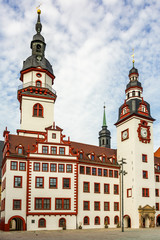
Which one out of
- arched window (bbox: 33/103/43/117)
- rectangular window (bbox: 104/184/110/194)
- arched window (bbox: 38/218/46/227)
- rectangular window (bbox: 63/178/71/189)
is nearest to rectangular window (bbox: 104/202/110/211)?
rectangular window (bbox: 104/184/110/194)

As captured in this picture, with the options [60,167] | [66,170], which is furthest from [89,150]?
[60,167]

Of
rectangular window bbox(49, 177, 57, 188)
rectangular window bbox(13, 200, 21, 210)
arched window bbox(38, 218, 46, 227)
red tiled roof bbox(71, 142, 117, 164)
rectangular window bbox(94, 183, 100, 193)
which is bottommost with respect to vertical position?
arched window bbox(38, 218, 46, 227)

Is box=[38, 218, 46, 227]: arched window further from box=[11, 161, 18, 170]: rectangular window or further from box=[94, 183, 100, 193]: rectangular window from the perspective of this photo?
box=[94, 183, 100, 193]: rectangular window

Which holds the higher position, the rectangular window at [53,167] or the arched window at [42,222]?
the rectangular window at [53,167]

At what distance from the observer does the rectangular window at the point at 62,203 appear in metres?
48.8

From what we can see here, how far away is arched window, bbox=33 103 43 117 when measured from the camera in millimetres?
60281

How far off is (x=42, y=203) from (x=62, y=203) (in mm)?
3387

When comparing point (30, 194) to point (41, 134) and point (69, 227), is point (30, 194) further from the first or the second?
point (41, 134)

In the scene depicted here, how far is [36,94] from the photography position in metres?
61.2

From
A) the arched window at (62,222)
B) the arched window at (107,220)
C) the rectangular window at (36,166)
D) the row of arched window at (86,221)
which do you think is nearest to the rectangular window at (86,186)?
the row of arched window at (86,221)

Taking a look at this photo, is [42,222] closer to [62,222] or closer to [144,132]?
[62,222]

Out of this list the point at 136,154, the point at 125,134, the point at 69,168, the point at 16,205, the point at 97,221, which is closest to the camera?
the point at 16,205

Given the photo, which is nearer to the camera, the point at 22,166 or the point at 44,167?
the point at 22,166

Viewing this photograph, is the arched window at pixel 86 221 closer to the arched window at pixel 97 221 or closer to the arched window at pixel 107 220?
the arched window at pixel 97 221
